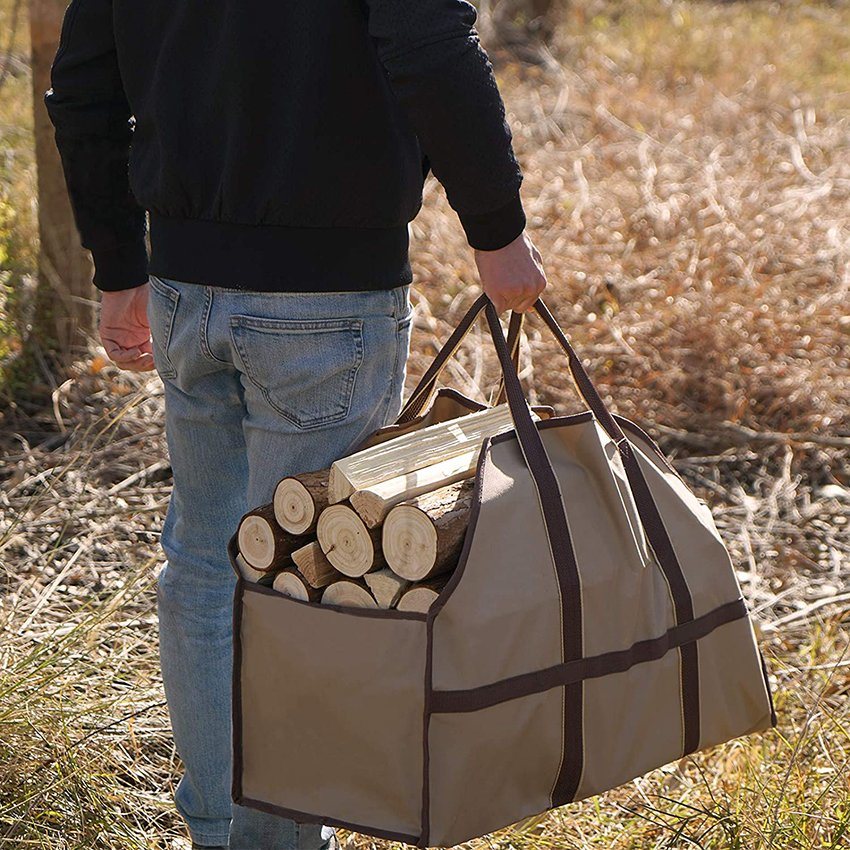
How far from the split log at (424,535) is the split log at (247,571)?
7.8 inches

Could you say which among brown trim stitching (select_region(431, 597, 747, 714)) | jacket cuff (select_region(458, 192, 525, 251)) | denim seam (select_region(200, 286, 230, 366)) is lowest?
brown trim stitching (select_region(431, 597, 747, 714))

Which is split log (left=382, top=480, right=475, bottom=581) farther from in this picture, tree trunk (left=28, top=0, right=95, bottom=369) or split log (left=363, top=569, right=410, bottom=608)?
tree trunk (left=28, top=0, right=95, bottom=369)

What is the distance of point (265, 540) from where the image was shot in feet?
5.33

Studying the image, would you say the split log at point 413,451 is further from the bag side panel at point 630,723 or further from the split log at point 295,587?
the bag side panel at point 630,723

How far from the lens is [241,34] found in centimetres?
149

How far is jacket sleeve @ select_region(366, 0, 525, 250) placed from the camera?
142cm

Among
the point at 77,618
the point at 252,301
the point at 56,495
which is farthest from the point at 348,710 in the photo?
the point at 56,495

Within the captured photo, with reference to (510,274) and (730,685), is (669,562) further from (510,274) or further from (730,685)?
(510,274)

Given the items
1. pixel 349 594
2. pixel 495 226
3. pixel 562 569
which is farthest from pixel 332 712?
pixel 495 226

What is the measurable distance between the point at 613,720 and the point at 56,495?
85.7 inches

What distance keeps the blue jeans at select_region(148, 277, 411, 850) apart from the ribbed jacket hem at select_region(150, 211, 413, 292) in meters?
0.02

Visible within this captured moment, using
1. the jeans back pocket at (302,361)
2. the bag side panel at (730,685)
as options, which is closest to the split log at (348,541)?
the jeans back pocket at (302,361)

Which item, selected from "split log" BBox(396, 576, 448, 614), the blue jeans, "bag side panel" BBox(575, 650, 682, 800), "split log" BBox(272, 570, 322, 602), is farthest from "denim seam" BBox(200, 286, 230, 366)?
"bag side panel" BBox(575, 650, 682, 800)

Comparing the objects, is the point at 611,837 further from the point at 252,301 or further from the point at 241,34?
the point at 241,34
